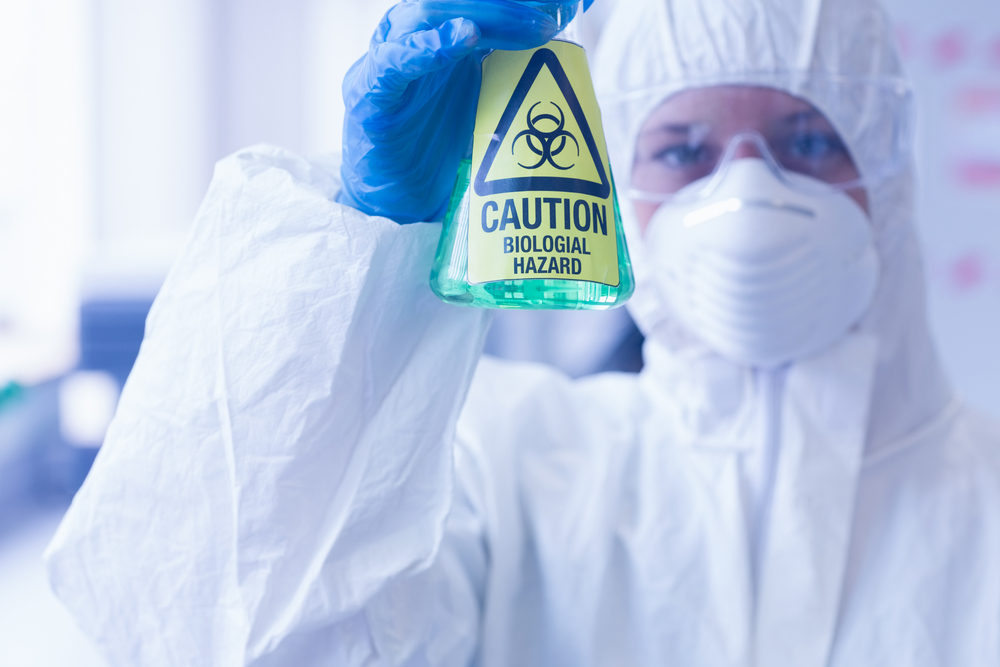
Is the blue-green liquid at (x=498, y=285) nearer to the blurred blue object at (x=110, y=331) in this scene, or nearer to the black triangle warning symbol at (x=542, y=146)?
the black triangle warning symbol at (x=542, y=146)

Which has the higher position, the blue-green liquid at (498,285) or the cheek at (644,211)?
the cheek at (644,211)

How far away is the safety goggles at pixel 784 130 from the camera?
867 millimetres

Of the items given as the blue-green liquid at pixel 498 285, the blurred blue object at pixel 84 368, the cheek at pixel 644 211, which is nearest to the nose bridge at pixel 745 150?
the cheek at pixel 644 211

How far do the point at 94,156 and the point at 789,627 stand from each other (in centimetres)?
186

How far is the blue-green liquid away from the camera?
19.6 inches

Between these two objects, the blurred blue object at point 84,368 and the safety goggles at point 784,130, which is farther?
the blurred blue object at point 84,368

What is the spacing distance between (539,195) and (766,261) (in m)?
0.41

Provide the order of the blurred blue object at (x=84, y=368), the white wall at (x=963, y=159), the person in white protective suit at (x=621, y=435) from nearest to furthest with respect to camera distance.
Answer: the person in white protective suit at (x=621, y=435)
the blurred blue object at (x=84, y=368)
the white wall at (x=963, y=159)

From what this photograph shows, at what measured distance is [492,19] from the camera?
488 millimetres

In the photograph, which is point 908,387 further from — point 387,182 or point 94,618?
point 94,618

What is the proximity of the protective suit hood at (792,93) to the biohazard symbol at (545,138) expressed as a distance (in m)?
0.46

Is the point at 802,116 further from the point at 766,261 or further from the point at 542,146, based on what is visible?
the point at 542,146

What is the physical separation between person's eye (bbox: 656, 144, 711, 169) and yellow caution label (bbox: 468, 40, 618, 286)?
0.40m

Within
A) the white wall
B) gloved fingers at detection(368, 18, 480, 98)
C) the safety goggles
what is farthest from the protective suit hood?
the white wall
